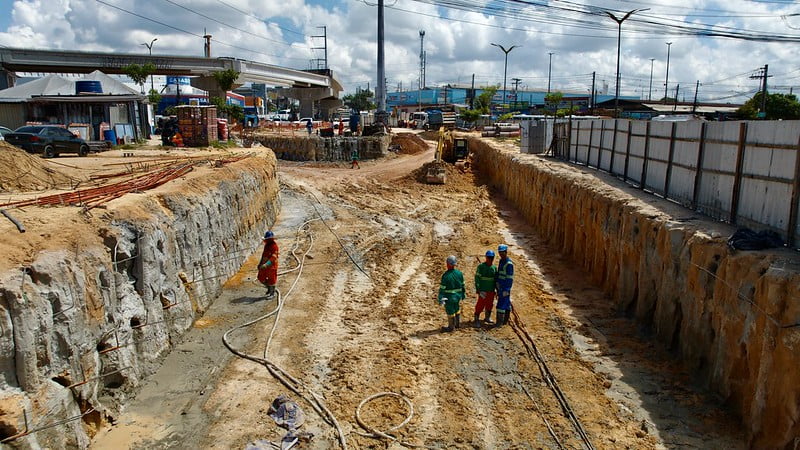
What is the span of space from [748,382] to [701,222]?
4.00m

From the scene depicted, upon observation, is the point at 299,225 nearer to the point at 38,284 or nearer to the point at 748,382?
the point at 38,284

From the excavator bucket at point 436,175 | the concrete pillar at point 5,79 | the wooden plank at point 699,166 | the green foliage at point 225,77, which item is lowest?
the excavator bucket at point 436,175

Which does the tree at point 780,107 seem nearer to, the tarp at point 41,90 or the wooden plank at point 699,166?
the wooden plank at point 699,166

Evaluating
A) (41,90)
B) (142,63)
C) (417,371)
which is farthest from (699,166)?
(142,63)

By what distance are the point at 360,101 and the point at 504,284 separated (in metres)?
121

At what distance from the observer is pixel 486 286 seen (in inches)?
459

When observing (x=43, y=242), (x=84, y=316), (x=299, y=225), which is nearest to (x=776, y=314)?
(x=84, y=316)

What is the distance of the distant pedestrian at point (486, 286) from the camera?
456 inches

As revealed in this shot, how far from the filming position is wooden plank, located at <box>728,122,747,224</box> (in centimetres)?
1046

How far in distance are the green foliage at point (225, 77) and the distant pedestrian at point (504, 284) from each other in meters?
47.0

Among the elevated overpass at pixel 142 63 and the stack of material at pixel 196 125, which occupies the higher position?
the elevated overpass at pixel 142 63

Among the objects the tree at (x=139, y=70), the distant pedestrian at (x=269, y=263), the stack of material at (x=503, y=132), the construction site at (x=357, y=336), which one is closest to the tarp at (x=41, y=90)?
the tree at (x=139, y=70)

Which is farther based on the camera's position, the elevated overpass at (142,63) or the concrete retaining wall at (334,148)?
the concrete retaining wall at (334,148)

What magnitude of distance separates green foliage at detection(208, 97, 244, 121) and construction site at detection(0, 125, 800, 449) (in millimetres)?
38246
